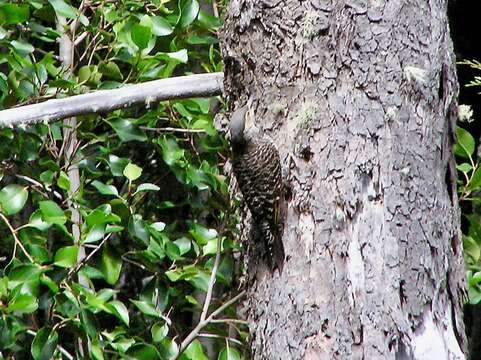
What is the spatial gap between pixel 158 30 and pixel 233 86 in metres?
0.51

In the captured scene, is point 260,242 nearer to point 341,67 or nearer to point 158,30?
point 341,67

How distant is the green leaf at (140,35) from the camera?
2.74 metres

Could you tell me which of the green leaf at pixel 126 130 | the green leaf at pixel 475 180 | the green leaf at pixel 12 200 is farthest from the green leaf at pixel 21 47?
the green leaf at pixel 475 180

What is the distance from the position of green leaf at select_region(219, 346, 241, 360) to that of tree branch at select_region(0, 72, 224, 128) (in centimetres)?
81

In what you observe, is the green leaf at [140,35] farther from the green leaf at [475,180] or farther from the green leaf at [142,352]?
the green leaf at [475,180]

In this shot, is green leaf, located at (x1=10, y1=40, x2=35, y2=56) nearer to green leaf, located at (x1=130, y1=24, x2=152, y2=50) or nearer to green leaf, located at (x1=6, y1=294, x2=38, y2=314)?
green leaf, located at (x1=130, y1=24, x2=152, y2=50)

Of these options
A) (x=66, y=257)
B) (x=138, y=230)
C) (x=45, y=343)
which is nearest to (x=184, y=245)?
(x=138, y=230)

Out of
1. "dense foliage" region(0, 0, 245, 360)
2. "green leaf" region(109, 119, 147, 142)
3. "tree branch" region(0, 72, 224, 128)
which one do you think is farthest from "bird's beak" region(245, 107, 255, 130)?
"green leaf" region(109, 119, 147, 142)

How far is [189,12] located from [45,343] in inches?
43.7

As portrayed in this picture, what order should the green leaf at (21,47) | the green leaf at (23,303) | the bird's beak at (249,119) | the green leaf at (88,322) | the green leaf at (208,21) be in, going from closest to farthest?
1. the bird's beak at (249,119)
2. the green leaf at (23,303)
3. the green leaf at (88,322)
4. the green leaf at (21,47)
5. the green leaf at (208,21)

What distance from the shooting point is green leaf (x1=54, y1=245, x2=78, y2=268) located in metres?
2.66

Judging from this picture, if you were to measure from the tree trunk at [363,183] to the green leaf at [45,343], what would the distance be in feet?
2.52

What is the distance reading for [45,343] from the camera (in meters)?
2.76

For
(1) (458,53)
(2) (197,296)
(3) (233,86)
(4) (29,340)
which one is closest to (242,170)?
(3) (233,86)
